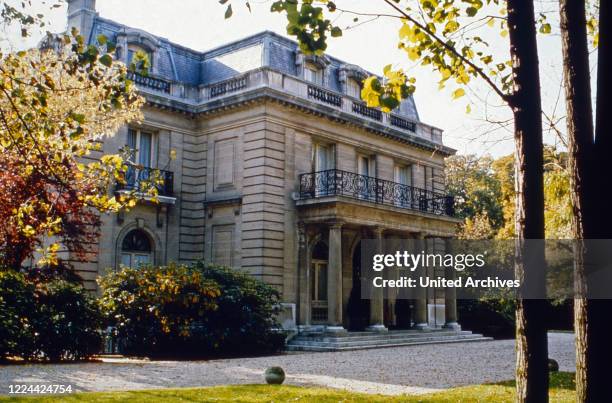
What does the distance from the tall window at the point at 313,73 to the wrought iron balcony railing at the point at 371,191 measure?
4.37m

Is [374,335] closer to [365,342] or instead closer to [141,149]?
[365,342]

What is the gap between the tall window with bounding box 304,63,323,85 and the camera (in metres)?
26.9

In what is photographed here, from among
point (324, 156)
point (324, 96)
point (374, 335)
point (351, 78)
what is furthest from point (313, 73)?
point (374, 335)

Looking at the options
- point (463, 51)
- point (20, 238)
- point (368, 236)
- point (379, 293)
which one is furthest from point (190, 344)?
point (463, 51)

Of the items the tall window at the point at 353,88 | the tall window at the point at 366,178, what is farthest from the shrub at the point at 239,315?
the tall window at the point at 353,88

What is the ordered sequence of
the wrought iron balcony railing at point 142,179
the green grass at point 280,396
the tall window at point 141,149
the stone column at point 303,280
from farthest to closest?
the stone column at point 303,280
the tall window at point 141,149
the wrought iron balcony railing at point 142,179
the green grass at point 280,396

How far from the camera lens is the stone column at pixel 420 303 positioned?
2702cm

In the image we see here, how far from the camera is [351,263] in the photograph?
26.9m

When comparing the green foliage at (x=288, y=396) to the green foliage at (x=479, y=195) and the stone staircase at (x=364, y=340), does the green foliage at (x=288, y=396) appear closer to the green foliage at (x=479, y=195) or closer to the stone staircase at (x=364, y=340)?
the stone staircase at (x=364, y=340)

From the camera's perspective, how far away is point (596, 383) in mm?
5434

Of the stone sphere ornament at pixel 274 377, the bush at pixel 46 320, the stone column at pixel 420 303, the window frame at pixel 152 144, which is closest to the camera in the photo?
the stone sphere ornament at pixel 274 377

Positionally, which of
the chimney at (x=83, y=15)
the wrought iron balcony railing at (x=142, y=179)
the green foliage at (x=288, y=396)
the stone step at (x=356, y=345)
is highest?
the chimney at (x=83, y=15)

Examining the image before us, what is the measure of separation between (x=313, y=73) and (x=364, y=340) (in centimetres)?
1115

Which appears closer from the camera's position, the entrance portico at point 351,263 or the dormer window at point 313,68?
the entrance portico at point 351,263
